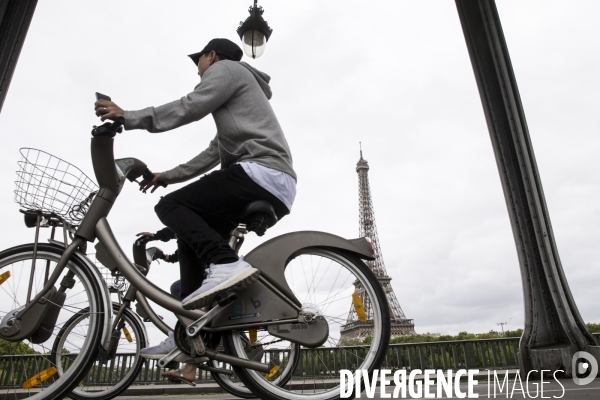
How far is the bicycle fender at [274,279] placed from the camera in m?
2.10

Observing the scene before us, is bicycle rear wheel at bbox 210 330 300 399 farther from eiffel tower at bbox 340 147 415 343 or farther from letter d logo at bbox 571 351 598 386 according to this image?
eiffel tower at bbox 340 147 415 343

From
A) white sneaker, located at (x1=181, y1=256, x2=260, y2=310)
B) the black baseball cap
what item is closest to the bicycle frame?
white sneaker, located at (x1=181, y1=256, x2=260, y2=310)

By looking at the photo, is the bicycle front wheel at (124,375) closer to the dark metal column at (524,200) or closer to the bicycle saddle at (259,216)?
the bicycle saddle at (259,216)

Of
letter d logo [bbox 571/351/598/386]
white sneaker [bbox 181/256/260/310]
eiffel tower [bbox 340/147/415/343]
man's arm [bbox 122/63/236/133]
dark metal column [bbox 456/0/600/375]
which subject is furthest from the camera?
eiffel tower [bbox 340/147/415/343]

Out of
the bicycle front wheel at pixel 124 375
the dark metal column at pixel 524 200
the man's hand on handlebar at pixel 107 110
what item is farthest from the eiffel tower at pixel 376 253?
the man's hand on handlebar at pixel 107 110

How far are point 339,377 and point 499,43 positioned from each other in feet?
12.8

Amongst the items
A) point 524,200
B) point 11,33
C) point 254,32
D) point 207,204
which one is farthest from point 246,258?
point 254,32

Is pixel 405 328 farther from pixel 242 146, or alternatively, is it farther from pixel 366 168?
pixel 242 146

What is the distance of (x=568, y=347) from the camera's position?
→ 428 centimetres

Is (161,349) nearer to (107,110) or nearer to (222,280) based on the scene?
(222,280)

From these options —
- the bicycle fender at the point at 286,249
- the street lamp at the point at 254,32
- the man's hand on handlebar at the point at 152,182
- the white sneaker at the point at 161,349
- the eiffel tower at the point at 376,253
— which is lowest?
the white sneaker at the point at 161,349

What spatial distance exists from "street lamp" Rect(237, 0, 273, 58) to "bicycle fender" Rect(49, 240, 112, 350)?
3.66 metres

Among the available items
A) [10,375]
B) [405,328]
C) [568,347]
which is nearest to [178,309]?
[10,375]

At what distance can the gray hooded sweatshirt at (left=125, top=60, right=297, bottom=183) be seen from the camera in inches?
83.9
